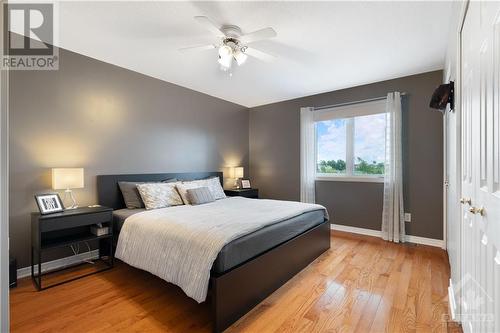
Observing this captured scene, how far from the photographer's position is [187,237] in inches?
74.5

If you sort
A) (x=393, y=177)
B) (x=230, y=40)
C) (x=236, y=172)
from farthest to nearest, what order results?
(x=236, y=172)
(x=393, y=177)
(x=230, y=40)

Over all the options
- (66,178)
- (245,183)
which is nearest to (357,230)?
(245,183)

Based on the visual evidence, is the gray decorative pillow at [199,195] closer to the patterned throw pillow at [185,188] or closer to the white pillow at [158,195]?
the patterned throw pillow at [185,188]

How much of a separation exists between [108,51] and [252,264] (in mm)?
2837

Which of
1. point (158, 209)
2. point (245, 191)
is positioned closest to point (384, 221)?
point (245, 191)

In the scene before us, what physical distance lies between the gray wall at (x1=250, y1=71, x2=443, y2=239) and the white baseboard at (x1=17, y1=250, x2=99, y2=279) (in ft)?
10.5

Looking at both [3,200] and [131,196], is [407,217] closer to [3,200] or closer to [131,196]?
[131,196]

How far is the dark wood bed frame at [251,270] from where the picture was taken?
5.40 ft

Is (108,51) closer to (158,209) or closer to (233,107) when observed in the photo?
(158,209)

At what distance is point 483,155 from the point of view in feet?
3.48

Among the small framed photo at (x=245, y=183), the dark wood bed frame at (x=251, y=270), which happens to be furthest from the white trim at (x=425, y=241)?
the small framed photo at (x=245, y=183)

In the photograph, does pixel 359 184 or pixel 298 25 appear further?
pixel 359 184

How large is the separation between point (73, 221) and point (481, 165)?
3131mm

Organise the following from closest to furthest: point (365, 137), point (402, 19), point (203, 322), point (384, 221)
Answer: point (203, 322) → point (402, 19) → point (384, 221) → point (365, 137)
